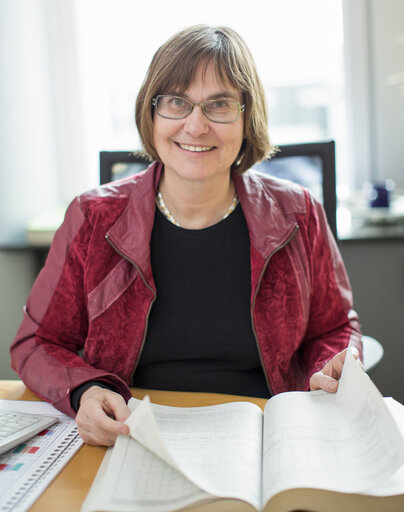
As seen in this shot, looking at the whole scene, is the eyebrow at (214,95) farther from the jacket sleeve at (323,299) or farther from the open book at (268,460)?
the open book at (268,460)

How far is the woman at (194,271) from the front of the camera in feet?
3.89

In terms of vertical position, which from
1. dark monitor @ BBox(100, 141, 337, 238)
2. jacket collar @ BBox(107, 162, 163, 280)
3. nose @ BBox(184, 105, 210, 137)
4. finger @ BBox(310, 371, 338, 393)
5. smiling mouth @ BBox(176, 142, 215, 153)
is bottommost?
finger @ BBox(310, 371, 338, 393)

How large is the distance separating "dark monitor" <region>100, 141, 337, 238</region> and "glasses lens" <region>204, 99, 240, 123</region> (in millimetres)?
377

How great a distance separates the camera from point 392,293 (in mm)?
2162

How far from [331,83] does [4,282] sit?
63.2 inches

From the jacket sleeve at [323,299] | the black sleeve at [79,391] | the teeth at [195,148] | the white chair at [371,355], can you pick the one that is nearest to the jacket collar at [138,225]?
the teeth at [195,148]

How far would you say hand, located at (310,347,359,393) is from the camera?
943mm

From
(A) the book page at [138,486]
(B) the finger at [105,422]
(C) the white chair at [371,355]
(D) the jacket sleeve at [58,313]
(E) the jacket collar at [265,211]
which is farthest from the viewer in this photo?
(C) the white chair at [371,355]

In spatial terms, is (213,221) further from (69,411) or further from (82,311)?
(69,411)

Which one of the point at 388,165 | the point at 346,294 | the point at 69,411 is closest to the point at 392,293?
the point at 388,165

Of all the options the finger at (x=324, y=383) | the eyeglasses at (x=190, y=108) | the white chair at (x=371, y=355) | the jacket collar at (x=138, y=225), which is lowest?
the white chair at (x=371, y=355)

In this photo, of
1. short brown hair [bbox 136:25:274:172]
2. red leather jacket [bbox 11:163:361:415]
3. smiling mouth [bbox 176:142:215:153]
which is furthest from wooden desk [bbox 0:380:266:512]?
short brown hair [bbox 136:25:274:172]

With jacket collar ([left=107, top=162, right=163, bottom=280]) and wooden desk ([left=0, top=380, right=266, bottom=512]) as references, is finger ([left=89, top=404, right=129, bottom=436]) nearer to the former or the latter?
wooden desk ([left=0, top=380, right=266, bottom=512])

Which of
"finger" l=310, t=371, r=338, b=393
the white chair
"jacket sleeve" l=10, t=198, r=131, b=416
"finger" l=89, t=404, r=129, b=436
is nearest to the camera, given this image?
"finger" l=89, t=404, r=129, b=436
